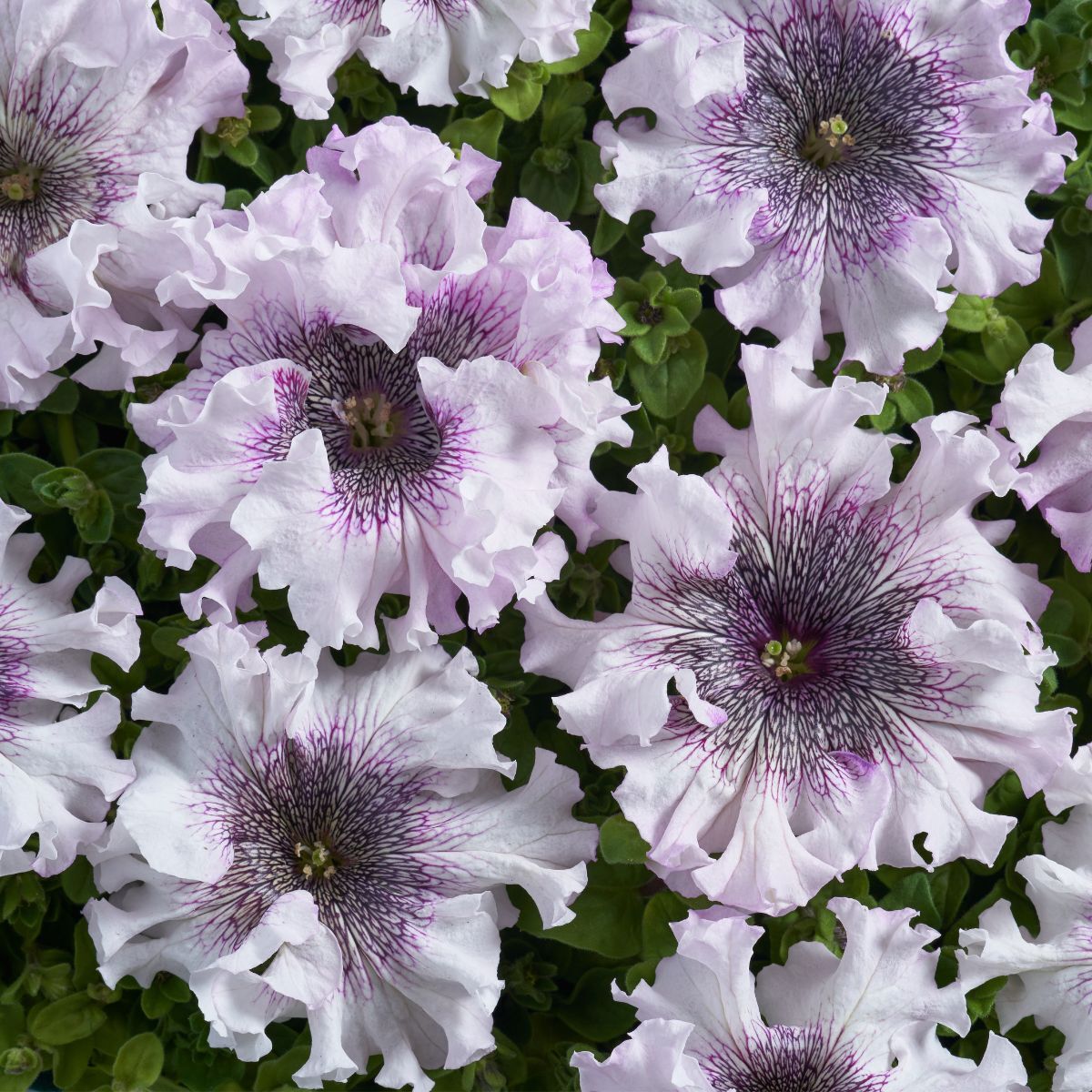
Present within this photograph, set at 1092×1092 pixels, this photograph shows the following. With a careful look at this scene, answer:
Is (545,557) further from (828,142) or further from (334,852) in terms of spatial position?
(828,142)

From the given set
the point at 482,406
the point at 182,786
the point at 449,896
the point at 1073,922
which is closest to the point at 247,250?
the point at 482,406

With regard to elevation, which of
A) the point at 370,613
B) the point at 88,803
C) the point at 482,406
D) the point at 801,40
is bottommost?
the point at 88,803

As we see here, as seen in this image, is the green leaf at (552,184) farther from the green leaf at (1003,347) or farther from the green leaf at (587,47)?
the green leaf at (1003,347)

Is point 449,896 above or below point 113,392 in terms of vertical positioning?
below

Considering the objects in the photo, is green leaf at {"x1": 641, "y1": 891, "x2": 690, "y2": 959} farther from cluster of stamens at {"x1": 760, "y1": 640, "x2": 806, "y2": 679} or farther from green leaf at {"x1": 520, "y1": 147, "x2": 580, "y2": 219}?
green leaf at {"x1": 520, "y1": 147, "x2": 580, "y2": 219}

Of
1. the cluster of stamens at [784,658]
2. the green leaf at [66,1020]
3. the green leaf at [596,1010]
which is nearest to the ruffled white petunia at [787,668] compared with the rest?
the cluster of stamens at [784,658]

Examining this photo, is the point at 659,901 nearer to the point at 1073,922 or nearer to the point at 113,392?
the point at 1073,922

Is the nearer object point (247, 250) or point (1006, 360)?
point (247, 250)
